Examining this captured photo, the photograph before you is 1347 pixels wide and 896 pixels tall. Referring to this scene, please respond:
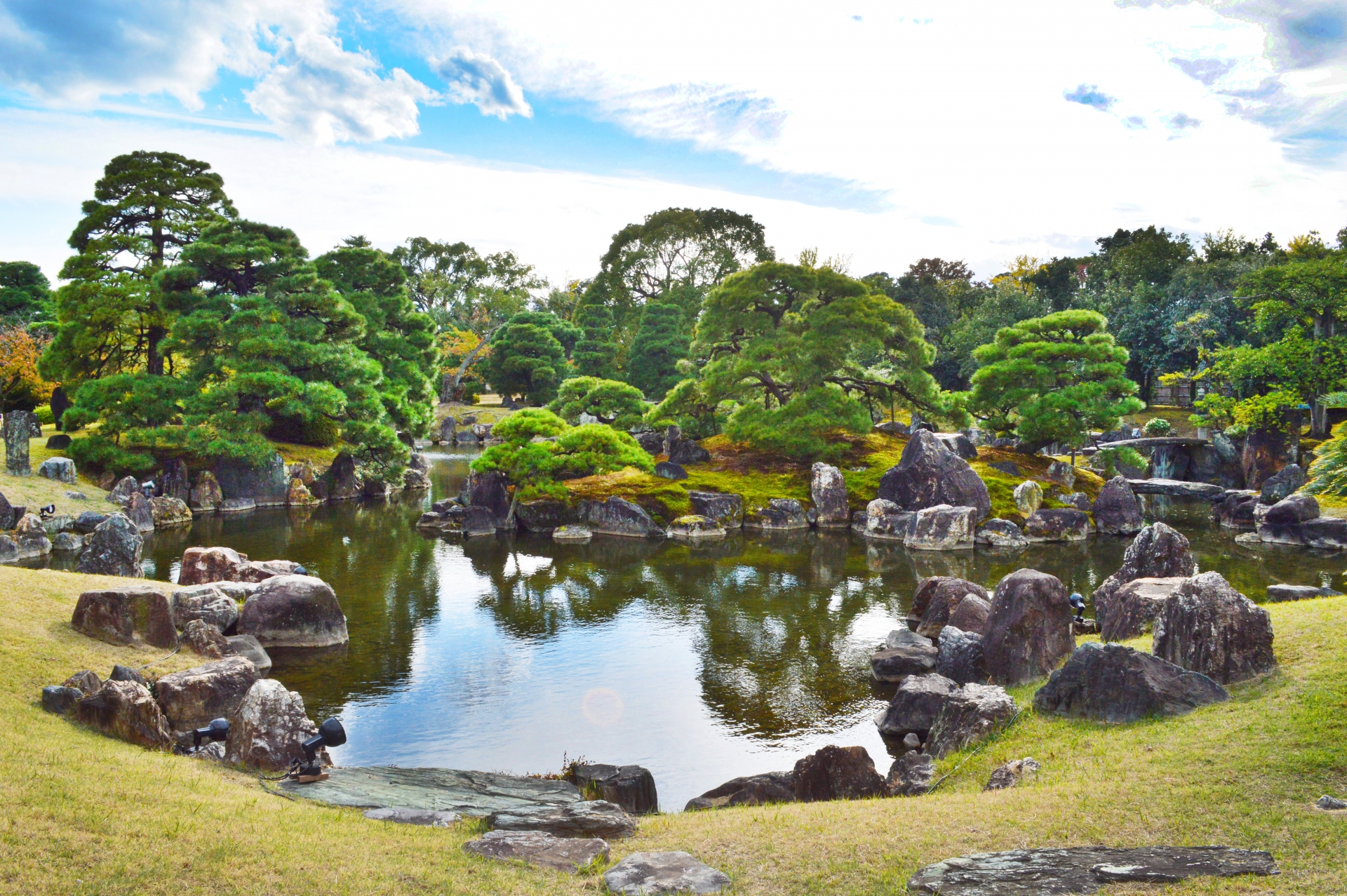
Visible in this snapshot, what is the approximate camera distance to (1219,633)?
9.31 m

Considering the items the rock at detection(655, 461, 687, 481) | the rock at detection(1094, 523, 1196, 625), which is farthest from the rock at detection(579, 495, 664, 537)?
the rock at detection(1094, 523, 1196, 625)

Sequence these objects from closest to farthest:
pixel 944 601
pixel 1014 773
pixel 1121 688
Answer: pixel 1014 773, pixel 1121 688, pixel 944 601

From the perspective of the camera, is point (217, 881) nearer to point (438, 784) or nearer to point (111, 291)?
point (438, 784)

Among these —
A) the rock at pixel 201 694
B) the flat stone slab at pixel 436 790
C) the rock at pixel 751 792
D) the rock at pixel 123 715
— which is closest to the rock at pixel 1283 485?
the rock at pixel 751 792

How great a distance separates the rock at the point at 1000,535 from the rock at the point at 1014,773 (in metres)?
18.5

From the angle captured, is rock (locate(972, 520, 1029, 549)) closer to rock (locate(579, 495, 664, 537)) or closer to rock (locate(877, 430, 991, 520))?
rock (locate(877, 430, 991, 520))

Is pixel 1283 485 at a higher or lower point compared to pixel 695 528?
higher

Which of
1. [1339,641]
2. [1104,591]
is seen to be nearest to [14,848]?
[1339,641]

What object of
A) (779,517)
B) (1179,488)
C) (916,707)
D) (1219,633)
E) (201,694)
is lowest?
(201,694)

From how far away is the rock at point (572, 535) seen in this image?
89.4ft

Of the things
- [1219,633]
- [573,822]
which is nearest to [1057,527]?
[1219,633]

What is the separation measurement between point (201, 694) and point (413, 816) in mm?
4800

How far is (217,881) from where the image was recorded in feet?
18.5

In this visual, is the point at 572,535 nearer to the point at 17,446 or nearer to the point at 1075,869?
the point at 17,446
